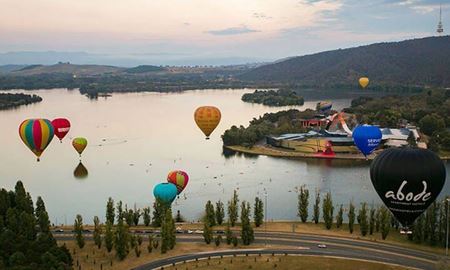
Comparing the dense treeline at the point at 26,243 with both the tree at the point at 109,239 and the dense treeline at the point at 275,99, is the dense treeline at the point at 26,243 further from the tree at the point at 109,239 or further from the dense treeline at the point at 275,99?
the dense treeline at the point at 275,99

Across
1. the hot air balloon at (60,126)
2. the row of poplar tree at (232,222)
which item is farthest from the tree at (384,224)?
the hot air balloon at (60,126)

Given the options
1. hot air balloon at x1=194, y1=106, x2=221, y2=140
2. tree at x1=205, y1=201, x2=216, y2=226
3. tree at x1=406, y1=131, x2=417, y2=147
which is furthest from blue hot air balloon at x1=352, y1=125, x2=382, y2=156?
tree at x1=205, y1=201, x2=216, y2=226

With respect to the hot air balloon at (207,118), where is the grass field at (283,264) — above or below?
below

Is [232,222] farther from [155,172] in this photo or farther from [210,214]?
[155,172]

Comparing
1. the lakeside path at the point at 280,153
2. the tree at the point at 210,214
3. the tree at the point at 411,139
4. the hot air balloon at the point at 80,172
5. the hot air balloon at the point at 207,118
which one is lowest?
the hot air balloon at the point at 80,172

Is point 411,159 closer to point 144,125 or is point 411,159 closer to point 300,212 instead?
point 300,212

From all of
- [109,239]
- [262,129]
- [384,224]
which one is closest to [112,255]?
[109,239]

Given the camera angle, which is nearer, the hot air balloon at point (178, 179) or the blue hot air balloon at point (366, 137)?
the hot air balloon at point (178, 179)
